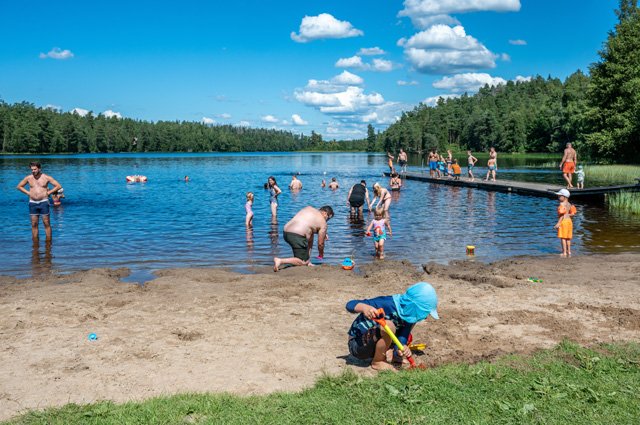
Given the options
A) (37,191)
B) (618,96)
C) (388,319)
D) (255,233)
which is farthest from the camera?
(618,96)

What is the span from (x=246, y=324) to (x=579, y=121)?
81091 mm

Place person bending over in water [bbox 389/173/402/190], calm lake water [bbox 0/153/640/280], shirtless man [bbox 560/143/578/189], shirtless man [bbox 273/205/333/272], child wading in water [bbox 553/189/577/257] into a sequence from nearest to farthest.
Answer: shirtless man [bbox 273/205/333/272], child wading in water [bbox 553/189/577/257], calm lake water [bbox 0/153/640/280], shirtless man [bbox 560/143/578/189], person bending over in water [bbox 389/173/402/190]

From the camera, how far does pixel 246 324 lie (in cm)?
821

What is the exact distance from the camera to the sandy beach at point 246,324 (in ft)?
20.4

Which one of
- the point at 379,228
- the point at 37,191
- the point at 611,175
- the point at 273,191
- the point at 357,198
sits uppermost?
the point at 611,175

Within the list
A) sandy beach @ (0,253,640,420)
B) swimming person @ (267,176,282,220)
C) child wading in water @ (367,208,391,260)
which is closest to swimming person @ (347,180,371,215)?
swimming person @ (267,176,282,220)

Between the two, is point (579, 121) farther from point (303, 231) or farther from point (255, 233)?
point (303, 231)

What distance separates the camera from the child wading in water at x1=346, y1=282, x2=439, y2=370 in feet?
20.5

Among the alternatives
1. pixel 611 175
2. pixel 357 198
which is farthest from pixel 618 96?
pixel 357 198

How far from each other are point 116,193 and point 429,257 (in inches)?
1199

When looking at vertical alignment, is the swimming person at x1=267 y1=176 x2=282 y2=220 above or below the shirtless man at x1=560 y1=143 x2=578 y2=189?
below

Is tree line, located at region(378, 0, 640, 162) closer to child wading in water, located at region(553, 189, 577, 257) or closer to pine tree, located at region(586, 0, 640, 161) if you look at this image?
pine tree, located at region(586, 0, 640, 161)

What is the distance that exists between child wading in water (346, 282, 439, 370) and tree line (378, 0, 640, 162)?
45.7 meters

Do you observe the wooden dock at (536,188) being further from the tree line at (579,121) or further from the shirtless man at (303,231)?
the shirtless man at (303,231)
